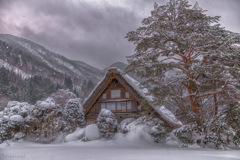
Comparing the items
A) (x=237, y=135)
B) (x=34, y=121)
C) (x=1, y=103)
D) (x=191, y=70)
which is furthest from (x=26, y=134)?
(x=1, y=103)

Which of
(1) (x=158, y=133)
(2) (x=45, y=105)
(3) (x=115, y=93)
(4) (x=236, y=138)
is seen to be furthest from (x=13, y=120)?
(4) (x=236, y=138)

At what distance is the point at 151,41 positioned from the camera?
10.6 meters

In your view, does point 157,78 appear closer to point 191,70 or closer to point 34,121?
point 191,70

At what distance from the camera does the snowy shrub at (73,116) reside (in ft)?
51.3

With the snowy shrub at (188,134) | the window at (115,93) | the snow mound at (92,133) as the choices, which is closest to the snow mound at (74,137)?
the snow mound at (92,133)

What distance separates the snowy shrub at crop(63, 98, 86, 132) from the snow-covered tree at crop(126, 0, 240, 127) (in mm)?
7342

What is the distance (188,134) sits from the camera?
31.9ft

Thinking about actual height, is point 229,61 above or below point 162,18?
below

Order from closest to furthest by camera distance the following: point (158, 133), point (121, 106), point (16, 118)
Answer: point (158, 133) → point (16, 118) → point (121, 106)

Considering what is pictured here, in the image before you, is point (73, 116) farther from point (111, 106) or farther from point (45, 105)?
point (111, 106)

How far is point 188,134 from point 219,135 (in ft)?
5.08

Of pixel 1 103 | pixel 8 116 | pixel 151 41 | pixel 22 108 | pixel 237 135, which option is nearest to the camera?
pixel 237 135

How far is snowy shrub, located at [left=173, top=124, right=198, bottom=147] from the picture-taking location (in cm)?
950

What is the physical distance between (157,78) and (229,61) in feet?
12.9
